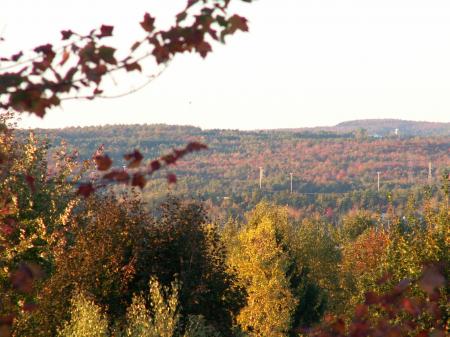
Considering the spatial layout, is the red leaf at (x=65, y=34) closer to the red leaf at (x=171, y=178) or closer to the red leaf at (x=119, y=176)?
the red leaf at (x=119, y=176)

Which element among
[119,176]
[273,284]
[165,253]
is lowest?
[273,284]

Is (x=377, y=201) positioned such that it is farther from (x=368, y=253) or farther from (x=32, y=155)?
(x=32, y=155)

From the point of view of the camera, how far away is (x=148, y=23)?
6.54m

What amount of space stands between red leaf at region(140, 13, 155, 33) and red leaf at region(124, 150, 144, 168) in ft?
3.30

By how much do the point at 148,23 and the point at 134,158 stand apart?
1097mm

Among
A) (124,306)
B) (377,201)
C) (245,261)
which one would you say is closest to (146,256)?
(124,306)

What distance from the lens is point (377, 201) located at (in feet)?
572

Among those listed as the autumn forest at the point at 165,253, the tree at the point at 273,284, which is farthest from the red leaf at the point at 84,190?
the tree at the point at 273,284

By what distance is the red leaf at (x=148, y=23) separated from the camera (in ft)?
21.4

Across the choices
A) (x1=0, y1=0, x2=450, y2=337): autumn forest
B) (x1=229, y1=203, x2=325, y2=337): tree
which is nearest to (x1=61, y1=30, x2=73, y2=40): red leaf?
(x1=0, y1=0, x2=450, y2=337): autumn forest

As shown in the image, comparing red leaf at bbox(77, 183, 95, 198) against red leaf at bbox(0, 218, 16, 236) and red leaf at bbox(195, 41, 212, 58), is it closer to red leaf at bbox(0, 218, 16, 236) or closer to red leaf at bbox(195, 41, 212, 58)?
red leaf at bbox(195, 41, 212, 58)

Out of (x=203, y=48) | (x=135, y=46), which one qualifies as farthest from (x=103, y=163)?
(x=203, y=48)

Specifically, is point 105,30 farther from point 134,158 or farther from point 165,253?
point 165,253

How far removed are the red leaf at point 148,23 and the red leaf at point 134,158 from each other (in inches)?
39.5
